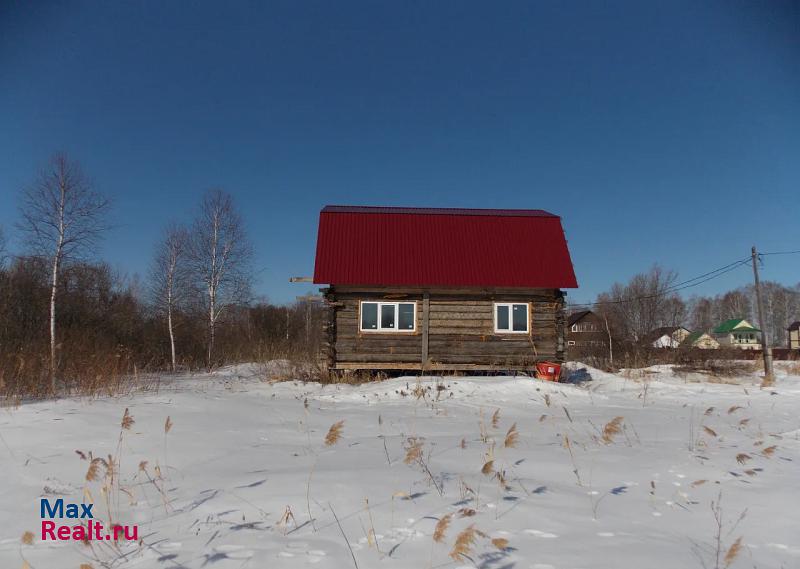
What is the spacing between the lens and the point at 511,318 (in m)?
16.1

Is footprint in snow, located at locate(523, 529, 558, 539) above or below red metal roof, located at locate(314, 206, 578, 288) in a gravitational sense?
below

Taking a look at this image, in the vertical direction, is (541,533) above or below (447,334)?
below

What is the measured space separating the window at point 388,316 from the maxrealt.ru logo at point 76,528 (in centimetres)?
1258

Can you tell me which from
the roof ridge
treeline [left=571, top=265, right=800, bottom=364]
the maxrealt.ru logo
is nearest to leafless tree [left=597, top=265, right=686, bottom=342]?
treeline [left=571, top=265, right=800, bottom=364]

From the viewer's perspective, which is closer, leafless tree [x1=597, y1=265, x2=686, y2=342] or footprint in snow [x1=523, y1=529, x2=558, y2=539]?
footprint in snow [x1=523, y1=529, x2=558, y2=539]

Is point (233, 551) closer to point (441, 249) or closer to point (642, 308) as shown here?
point (441, 249)

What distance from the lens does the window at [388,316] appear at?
15.9 m

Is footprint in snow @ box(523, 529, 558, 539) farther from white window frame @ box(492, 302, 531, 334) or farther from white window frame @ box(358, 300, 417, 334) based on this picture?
white window frame @ box(492, 302, 531, 334)

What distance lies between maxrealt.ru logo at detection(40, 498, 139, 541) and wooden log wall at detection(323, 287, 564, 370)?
12.1 meters

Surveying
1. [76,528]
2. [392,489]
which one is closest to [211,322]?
[76,528]

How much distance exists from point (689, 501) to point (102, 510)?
4.64 metres

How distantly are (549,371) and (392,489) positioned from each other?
12.3m

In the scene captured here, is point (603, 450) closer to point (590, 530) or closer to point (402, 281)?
point (590, 530)

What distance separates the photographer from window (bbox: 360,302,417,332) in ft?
52.2
